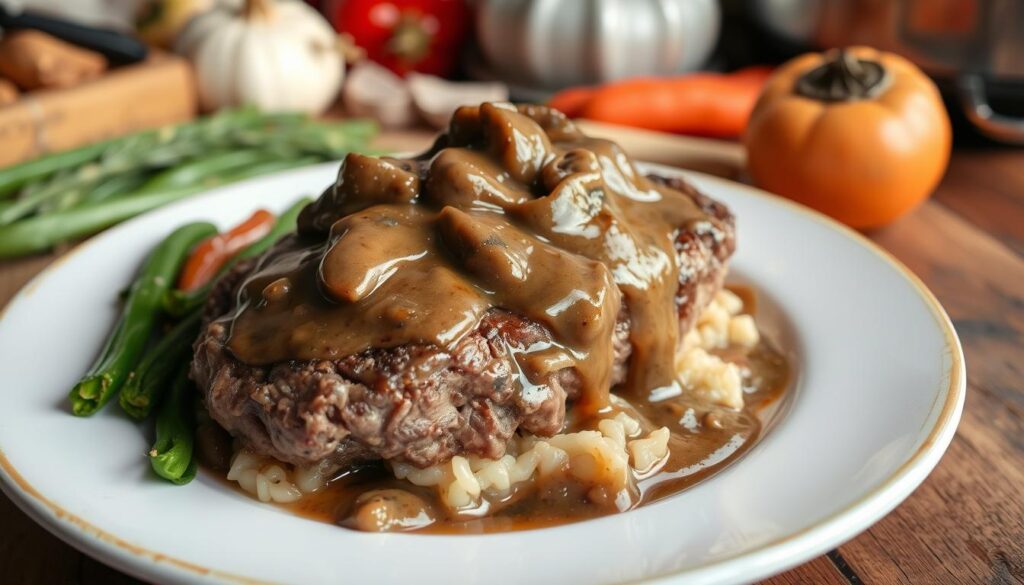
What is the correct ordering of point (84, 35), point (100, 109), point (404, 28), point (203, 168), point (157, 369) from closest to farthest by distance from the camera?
1. point (157, 369)
2. point (203, 168)
3. point (100, 109)
4. point (84, 35)
5. point (404, 28)

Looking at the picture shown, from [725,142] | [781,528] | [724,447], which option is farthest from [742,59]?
[781,528]

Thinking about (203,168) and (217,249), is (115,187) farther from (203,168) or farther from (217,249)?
(217,249)

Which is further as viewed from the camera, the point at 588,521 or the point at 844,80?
the point at 844,80

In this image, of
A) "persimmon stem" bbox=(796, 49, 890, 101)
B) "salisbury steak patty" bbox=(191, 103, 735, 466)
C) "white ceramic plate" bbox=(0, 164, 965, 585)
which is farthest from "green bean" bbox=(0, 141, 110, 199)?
"persimmon stem" bbox=(796, 49, 890, 101)

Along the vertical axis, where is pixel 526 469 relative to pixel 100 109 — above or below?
above

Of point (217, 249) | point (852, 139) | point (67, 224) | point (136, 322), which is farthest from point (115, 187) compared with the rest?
point (852, 139)

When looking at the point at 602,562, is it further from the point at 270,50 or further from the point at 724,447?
the point at 270,50
